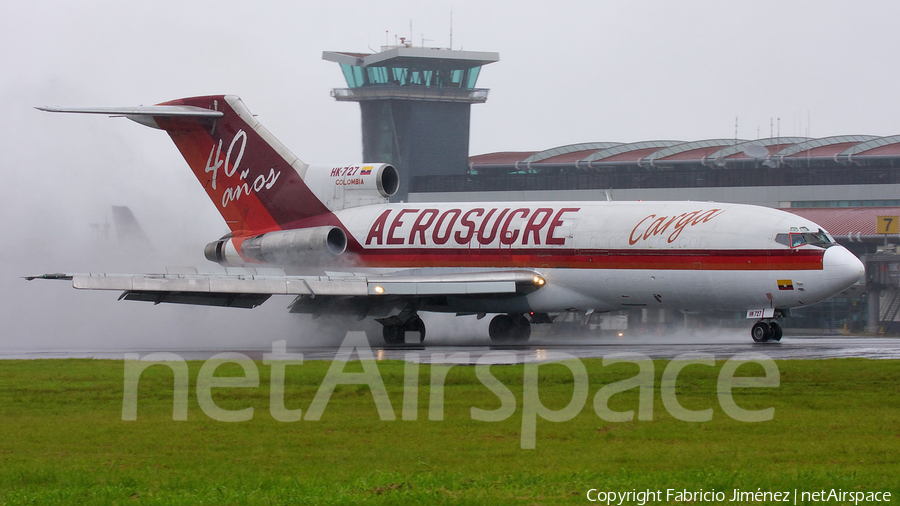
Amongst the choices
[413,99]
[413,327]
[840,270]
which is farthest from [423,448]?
[413,99]

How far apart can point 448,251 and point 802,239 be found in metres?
11.0

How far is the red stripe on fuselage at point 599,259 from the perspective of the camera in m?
28.4

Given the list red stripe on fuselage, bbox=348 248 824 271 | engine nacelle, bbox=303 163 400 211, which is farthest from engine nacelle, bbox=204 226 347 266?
engine nacelle, bbox=303 163 400 211

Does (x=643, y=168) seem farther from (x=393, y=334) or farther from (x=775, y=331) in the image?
(x=775, y=331)

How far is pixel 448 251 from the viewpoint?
111ft

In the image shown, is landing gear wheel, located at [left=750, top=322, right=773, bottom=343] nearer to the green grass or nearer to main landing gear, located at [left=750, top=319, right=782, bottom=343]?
main landing gear, located at [left=750, top=319, right=782, bottom=343]

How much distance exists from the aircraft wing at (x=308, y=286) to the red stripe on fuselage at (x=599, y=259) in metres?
0.62

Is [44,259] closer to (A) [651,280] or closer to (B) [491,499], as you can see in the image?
(A) [651,280]

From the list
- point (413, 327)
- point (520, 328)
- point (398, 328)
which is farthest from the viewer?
point (520, 328)

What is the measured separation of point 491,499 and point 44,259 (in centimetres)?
3093

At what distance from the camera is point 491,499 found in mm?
10352

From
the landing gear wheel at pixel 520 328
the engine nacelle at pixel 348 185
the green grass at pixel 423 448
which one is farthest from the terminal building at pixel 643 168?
the green grass at pixel 423 448

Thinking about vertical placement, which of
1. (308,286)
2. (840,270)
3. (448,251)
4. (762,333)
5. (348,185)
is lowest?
(762,333)

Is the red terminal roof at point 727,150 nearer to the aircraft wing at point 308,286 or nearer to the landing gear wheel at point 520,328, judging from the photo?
the landing gear wheel at point 520,328
